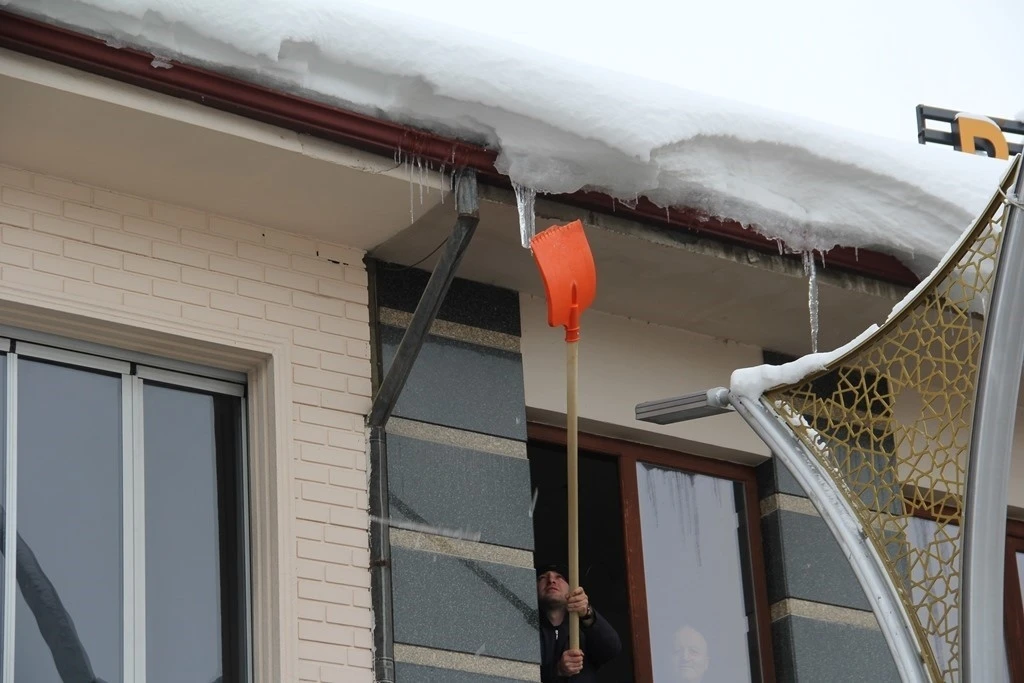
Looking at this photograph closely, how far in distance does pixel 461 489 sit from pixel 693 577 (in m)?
1.52

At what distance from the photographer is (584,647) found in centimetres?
785

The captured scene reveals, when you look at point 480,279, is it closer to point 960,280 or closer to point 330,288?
point 330,288

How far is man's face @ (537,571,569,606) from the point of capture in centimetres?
788

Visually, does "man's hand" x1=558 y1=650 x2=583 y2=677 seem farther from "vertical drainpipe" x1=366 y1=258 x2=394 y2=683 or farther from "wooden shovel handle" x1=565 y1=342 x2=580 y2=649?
"vertical drainpipe" x1=366 y1=258 x2=394 y2=683

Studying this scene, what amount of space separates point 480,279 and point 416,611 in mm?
1632

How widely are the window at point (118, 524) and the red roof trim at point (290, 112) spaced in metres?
1.14

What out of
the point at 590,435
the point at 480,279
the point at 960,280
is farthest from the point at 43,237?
the point at 960,280

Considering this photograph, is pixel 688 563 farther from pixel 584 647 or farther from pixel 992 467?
pixel 992 467

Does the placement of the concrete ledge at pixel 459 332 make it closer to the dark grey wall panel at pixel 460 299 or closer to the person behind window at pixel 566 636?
the dark grey wall panel at pixel 460 299

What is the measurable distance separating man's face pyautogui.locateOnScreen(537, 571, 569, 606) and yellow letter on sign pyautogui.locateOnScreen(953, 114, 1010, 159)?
502cm

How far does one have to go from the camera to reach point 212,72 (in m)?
6.78

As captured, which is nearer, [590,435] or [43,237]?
[43,237]

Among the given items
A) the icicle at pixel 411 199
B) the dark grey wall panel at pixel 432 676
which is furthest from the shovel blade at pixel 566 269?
the dark grey wall panel at pixel 432 676

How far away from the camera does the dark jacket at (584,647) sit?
25.2 ft
